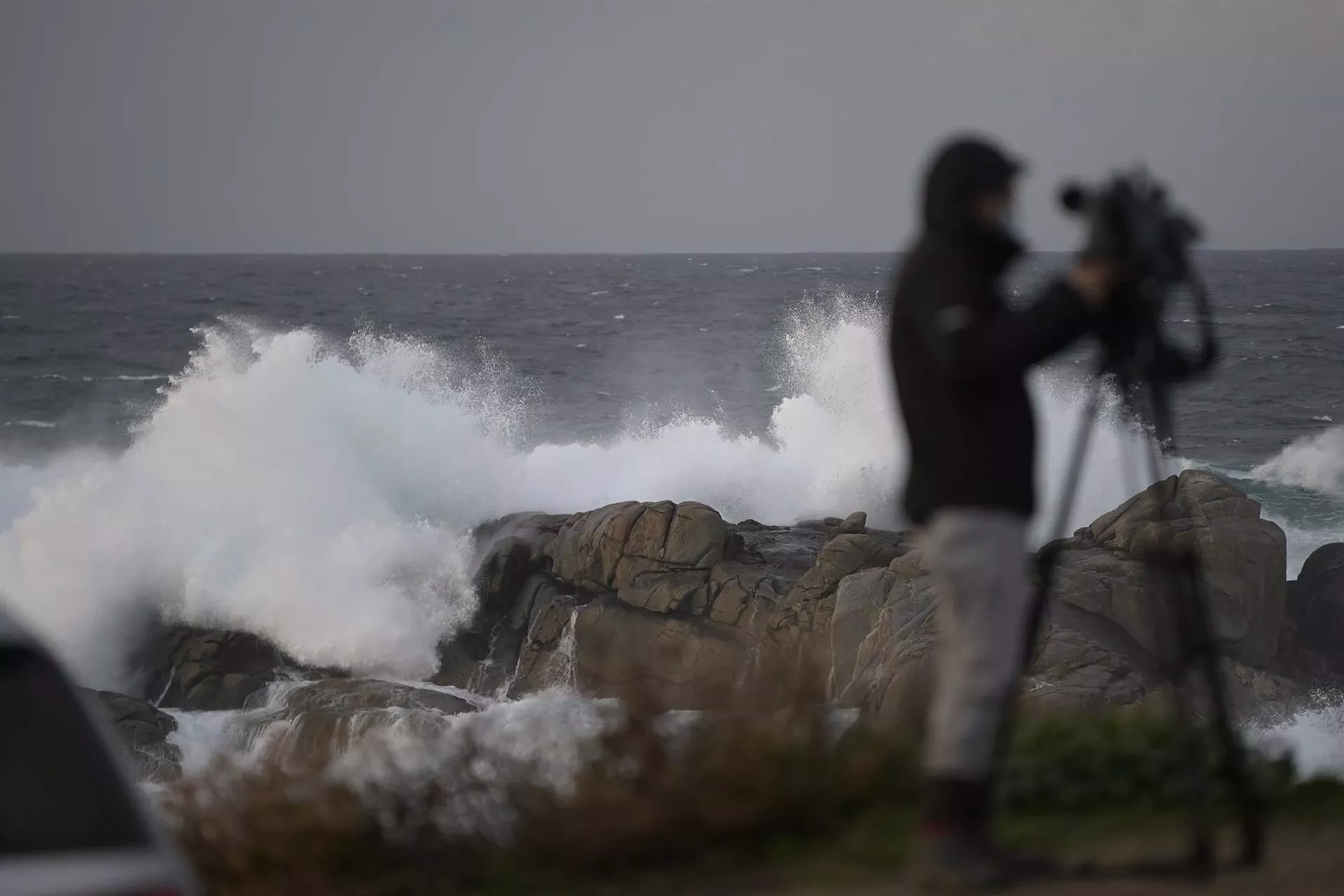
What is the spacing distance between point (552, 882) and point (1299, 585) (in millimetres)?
19426

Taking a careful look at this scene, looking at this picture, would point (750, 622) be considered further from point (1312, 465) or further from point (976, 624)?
point (1312, 465)

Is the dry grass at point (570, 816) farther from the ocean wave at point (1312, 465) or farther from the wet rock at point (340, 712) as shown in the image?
the ocean wave at point (1312, 465)

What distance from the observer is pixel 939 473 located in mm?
3699

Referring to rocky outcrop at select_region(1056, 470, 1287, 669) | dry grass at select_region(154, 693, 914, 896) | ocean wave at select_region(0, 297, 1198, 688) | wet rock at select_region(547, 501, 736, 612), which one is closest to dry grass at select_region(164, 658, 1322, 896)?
dry grass at select_region(154, 693, 914, 896)

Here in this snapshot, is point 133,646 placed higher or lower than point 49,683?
lower

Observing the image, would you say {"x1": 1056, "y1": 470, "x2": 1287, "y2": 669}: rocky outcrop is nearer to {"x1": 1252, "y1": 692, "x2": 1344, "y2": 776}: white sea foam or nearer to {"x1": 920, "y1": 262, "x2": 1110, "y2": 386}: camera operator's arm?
{"x1": 1252, "y1": 692, "x2": 1344, "y2": 776}: white sea foam

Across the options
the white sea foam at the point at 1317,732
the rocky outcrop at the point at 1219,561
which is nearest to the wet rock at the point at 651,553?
the rocky outcrop at the point at 1219,561

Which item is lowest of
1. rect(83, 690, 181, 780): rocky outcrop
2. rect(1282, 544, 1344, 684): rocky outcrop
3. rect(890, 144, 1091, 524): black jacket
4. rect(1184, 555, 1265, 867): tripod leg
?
rect(83, 690, 181, 780): rocky outcrop

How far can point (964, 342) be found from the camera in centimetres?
352

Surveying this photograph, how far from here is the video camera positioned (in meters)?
3.63

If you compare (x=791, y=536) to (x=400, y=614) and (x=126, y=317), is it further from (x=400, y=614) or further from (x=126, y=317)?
(x=126, y=317)

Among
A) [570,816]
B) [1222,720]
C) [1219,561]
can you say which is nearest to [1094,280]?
[1222,720]

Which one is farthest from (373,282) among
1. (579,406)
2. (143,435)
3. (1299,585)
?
(1299,585)

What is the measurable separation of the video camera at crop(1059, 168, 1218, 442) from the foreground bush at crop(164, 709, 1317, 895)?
64.3 inches
